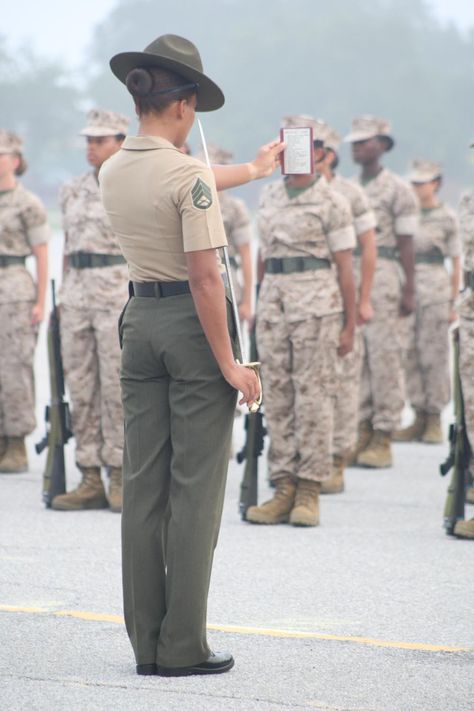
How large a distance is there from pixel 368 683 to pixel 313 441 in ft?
11.2

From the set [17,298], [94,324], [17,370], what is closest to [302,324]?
[94,324]

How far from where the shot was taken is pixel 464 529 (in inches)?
309

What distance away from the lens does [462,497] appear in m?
7.95

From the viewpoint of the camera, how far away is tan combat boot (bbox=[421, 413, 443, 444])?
487 inches

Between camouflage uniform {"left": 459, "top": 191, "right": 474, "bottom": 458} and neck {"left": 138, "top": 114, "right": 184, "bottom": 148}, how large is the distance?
2.91 meters

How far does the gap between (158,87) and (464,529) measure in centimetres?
358

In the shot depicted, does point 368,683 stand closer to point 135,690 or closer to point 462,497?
point 135,690

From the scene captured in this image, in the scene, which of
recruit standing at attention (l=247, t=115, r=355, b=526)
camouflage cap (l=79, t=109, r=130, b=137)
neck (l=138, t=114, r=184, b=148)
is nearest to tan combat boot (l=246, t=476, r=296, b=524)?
recruit standing at attention (l=247, t=115, r=355, b=526)

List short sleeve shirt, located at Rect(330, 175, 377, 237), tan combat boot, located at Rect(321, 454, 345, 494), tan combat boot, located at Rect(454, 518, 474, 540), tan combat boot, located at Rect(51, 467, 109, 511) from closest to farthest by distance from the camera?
tan combat boot, located at Rect(454, 518, 474, 540), tan combat boot, located at Rect(51, 467, 109, 511), tan combat boot, located at Rect(321, 454, 345, 494), short sleeve shirt, located at Rect(330, 175, 377, 237)

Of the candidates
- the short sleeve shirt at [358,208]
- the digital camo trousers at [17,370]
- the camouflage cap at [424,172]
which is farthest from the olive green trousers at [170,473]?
the camouflage cap at [424,172]

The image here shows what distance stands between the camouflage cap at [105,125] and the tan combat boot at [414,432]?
15.0ft

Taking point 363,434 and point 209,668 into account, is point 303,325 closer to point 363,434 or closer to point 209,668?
point 363,434

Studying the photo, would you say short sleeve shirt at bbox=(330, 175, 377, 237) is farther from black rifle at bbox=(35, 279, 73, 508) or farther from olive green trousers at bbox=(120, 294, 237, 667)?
olive green trousers at bbox=(120, 294, 237, 667)

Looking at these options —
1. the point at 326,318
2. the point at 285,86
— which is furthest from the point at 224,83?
the point at 326,318
